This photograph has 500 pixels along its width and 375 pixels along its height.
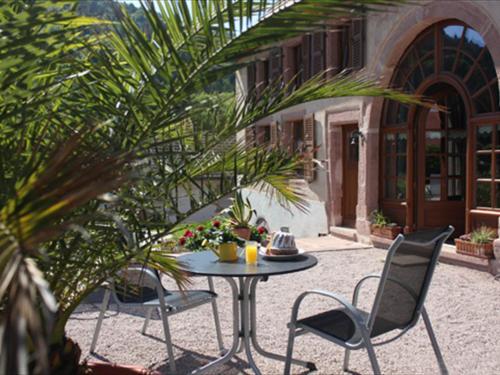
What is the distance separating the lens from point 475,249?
6699 mm

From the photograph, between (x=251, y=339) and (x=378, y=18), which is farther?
(x=378, y=18)

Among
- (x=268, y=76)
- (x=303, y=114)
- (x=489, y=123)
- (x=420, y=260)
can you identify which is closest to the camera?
(x=420, y=260)

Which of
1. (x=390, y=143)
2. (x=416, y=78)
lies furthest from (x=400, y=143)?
(x=416, y=78)

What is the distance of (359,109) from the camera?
939 centimetres

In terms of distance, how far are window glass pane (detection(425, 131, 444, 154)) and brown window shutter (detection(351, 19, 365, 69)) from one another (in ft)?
5.26

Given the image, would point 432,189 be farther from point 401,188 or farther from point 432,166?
point 401,188

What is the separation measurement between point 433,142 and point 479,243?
276cm

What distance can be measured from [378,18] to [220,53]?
750 centimetres

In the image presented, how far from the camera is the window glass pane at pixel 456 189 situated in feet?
28.6

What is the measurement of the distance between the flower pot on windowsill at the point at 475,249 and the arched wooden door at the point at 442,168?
156 cm

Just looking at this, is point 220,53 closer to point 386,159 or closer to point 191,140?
point 191,140

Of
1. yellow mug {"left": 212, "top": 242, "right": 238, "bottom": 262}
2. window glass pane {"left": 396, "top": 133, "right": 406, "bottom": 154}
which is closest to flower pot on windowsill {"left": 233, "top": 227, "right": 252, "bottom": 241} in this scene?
window glass pane {"left": 396, "top": 133, "right": 406, "bottom": 154}

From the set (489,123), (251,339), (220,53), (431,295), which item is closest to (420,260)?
(251,339)

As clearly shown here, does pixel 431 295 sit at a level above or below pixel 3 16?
below
